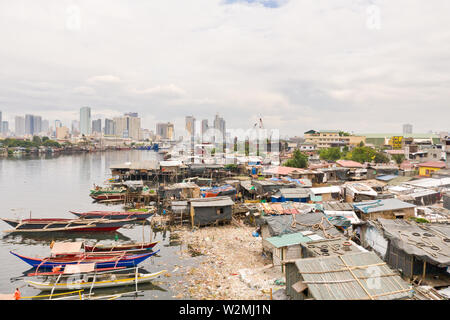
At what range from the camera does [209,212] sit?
52.5 ft

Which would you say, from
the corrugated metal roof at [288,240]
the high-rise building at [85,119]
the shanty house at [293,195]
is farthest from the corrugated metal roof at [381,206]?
the high-rise building at [85,119]

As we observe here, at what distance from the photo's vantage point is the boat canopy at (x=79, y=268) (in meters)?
9.95

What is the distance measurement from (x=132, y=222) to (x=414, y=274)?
46.7ft

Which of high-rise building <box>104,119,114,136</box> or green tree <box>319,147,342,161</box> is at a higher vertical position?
high-rise building <box>104,119,114,136</box>

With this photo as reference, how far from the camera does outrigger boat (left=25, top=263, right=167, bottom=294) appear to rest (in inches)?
378

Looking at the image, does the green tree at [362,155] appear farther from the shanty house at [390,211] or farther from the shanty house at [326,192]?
the shanty house at [390,211]

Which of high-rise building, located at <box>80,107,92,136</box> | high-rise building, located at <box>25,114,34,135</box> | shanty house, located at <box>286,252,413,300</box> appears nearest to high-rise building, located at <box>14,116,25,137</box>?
high-rise building, located at <box>25,114,34,135</box>

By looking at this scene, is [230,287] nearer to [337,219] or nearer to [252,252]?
[252,252]

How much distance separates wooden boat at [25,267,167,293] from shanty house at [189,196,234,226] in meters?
5.51

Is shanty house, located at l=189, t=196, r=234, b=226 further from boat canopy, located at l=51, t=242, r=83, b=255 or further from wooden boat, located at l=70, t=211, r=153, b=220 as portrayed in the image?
boat canopy, located at l=51, t=242, r=83, b=255

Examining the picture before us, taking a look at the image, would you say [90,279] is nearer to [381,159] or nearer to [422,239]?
[422,239]

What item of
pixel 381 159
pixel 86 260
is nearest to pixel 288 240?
pixel 86 260

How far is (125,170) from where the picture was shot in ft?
117
